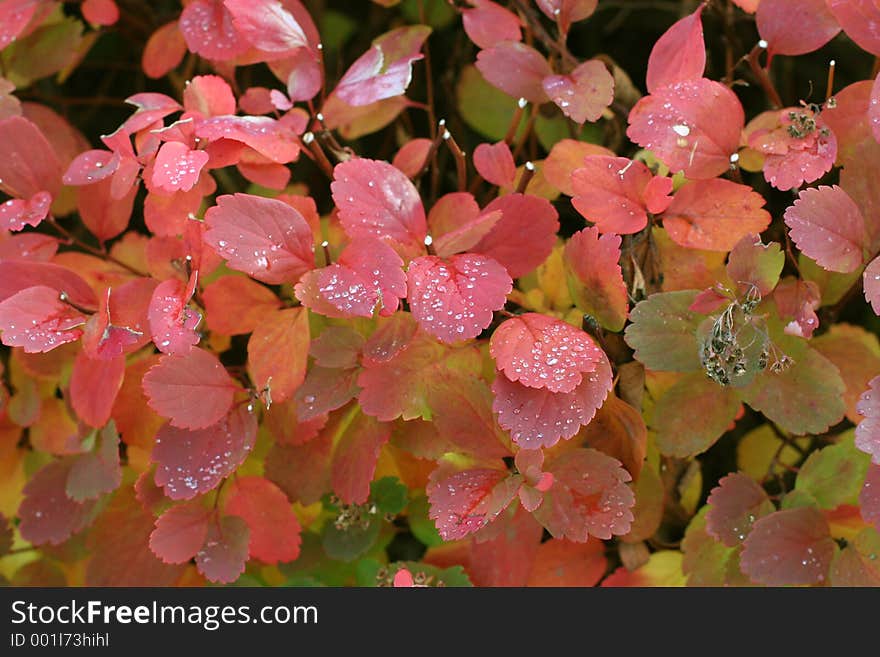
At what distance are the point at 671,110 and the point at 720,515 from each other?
30 centimetres

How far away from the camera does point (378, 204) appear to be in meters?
0.63

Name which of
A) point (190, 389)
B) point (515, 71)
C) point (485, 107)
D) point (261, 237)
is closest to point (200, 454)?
point (190, 389)

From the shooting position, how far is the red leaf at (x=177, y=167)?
23.6 inches

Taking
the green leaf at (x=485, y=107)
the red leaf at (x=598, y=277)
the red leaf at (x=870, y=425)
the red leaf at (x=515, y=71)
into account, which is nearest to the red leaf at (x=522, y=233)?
the red leaf at (x=598, y=277)

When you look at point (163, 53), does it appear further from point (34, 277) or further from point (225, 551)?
point (225, 551)

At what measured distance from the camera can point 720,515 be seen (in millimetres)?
674

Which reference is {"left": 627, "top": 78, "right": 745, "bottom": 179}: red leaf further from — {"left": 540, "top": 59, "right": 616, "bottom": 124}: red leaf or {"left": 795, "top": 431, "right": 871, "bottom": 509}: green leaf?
{"left": 795, "top": 431, "right": 871, "bottom": 509}: green leaf

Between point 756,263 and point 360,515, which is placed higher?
point 756,263

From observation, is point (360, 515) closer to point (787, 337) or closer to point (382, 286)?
point (382, 286)

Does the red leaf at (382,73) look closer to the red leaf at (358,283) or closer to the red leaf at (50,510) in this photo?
the red leaf at (358,283)

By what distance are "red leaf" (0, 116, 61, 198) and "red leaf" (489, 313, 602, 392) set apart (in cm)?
39

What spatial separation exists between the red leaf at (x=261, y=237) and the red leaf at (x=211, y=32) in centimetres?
16
